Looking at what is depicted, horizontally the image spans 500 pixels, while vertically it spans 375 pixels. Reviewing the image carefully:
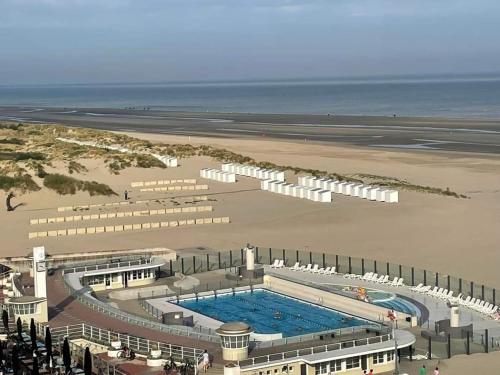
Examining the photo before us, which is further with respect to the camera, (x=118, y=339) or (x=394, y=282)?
(x=394, y=282)

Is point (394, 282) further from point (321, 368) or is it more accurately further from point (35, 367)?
point (35, 367)

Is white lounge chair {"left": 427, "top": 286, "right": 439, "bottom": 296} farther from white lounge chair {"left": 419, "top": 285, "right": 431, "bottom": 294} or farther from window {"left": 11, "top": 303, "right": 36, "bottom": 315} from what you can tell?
window {"left": 11, "top": 303, "right": 36, "bottom": 315}

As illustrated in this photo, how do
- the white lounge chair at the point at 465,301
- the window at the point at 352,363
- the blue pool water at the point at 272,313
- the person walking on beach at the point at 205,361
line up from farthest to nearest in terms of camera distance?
1. the white lounge chair at the point at 465,301
2. the blue pool water at the point at 272,313
3. the window at the point at 352,363
4. the person walking on beach at the point at 205,361

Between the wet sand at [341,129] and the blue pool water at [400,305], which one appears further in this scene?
the wet sand at [341,129]

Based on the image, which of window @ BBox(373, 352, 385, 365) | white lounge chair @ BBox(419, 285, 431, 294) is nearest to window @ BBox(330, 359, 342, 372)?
window @ BBox(373, 352, 385, 365)

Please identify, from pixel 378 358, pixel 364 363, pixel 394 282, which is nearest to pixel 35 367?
pixel 364 363

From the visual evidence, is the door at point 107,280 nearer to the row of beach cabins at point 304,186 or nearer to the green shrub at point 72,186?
the row of beach cabins at point 304,186

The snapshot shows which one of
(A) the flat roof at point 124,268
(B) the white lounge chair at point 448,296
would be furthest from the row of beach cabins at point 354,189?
(B) the white lounge chair at point 448,296
